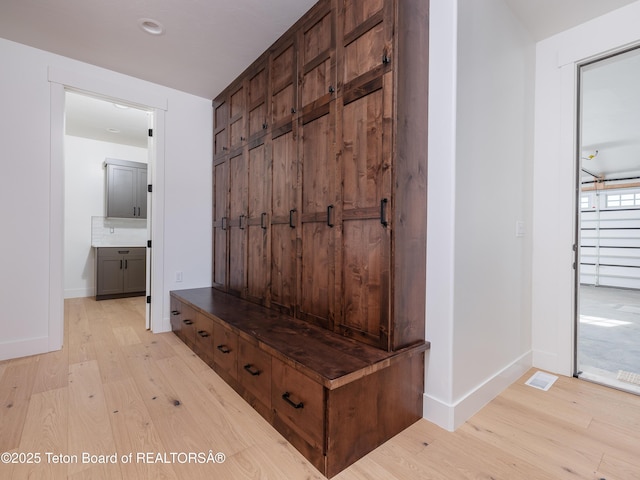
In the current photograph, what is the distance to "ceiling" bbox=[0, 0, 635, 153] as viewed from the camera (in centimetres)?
216

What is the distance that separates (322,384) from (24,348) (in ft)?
9.31

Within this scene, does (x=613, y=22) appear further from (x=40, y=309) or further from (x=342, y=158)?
(x=40, y=309)

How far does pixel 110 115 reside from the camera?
13.6 feet

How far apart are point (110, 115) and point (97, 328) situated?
270 cm

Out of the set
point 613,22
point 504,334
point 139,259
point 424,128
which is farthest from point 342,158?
point 139,259

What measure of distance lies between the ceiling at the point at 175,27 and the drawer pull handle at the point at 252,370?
2381 millimetres

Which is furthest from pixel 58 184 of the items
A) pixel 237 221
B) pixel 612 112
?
pixel 612 112

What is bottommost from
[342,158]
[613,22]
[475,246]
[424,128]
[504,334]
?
[504,334]

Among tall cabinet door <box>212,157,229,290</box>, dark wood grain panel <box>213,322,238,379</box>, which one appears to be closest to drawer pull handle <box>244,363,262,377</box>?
dark wood grain panel <box>213,322,238,379</box>

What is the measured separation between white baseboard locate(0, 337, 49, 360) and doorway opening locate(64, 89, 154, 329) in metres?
1.92

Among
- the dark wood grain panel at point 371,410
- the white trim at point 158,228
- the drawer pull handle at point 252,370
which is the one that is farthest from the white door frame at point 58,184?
the dark wood grain panel at point 371,410

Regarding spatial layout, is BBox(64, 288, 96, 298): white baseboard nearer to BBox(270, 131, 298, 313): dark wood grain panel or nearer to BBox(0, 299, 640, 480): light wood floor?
BBox(0, 299, 640, 480): light wood floor

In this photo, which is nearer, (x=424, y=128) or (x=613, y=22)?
(x=424, y=128)

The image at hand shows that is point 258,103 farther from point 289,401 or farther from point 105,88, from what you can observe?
point 289,401
